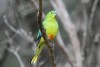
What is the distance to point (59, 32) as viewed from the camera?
5.63m

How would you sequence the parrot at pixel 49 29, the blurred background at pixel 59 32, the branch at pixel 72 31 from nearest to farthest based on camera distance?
the parrot at pixel 49 29
the branch at pixel 72 31
the blurred background at pixel 59 32

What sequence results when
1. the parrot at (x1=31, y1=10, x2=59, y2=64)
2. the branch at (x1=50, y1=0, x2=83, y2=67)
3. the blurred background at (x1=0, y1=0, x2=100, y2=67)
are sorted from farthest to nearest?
the blurred background at (x1=0, y1=0, x2=100, y2=67) → the branch at (x1=50, y1=0, x2=83, y2=67) → the parrot at (x1=31, y1=10, x2=59, y2=64)

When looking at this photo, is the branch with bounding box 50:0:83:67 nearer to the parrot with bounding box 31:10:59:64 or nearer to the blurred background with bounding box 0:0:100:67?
the blurred background with bounding box 0:0:100:67

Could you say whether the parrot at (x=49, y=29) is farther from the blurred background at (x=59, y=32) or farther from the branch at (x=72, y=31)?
the branch at (x=72, y=31)

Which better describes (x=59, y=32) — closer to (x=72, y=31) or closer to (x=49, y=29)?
(x=72, y=31)

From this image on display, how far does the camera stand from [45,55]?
5.95 metres

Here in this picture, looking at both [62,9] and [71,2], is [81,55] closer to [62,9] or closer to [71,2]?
[62,9]

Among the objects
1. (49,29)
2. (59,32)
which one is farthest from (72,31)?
(49,29)

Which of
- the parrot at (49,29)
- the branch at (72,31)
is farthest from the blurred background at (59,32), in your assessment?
the parrot at (49,29)

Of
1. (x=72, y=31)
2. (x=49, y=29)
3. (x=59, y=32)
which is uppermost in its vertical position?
(x=49, y=29)

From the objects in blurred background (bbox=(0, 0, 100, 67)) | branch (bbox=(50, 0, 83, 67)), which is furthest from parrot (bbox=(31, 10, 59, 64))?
branch (bbox=(50, 0, 83, 67))

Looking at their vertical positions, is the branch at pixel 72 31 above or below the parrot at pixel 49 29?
below

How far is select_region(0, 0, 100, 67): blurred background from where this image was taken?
5010mm

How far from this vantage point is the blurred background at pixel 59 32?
5010mm
